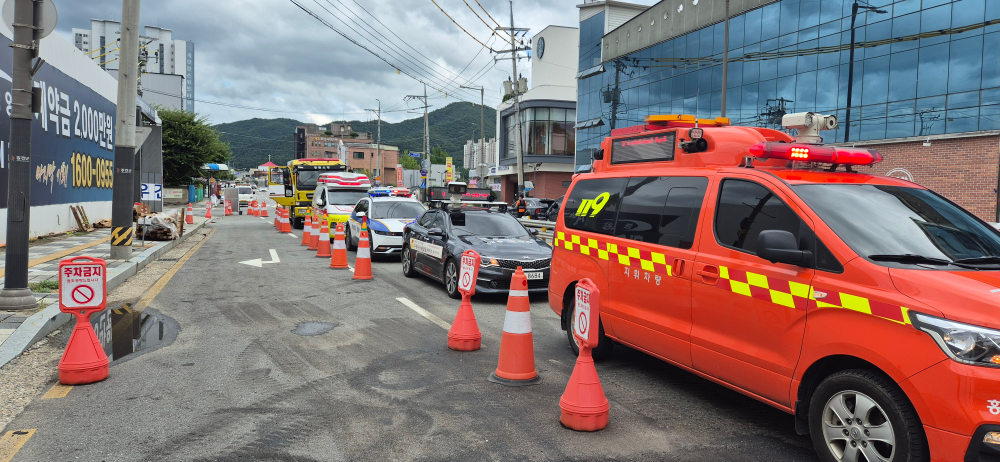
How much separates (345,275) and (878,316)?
10.7 meters

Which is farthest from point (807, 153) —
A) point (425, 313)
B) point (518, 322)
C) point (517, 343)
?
point (425, 313)

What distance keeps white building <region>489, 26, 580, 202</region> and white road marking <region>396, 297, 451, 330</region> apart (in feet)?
166

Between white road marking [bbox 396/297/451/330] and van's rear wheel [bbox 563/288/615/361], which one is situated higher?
van's rear wheel [bbox 563/288/615/361]

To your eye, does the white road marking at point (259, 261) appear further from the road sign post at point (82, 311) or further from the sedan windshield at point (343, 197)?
the road sign post at point (82, 311)

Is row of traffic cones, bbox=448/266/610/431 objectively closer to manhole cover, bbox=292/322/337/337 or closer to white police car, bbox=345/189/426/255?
manhole cover, bbox=292/322/337/337

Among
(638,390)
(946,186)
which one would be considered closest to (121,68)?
(638,390)

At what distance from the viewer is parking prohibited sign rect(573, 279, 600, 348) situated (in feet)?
14.8

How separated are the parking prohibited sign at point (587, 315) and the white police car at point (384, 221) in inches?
423

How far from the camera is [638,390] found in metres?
5.61

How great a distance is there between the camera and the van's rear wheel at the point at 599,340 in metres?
6.41

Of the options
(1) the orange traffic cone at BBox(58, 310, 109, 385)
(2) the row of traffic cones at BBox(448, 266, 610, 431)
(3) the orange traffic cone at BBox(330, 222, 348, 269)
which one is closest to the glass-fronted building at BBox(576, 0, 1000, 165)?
(3) the orange traffic cone at BBox(330, 222, 348, 269)

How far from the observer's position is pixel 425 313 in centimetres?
909

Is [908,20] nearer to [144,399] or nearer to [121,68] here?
[121,68]

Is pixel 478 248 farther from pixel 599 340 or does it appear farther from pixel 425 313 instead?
pixel 599 340
